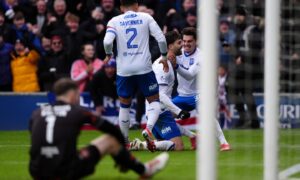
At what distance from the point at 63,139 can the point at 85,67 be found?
12.2m

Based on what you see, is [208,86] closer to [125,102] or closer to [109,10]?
[125,102]

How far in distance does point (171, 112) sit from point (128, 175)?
357 cm

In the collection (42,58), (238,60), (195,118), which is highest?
(238,60)

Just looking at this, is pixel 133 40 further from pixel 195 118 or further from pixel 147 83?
pixel 195 118

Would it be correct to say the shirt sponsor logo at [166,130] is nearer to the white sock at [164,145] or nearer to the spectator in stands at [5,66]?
the white sock at [164,145]

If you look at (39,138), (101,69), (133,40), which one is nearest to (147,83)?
(133,40)

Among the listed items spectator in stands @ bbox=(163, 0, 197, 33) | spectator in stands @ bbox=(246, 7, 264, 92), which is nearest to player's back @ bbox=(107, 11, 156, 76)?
spectator in stands @ bbox=(246, 7, 264, 92)

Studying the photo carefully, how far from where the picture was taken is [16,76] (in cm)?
2158

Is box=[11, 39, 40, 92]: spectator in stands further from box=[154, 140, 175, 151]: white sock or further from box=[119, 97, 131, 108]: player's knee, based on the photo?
box=[154, 140, 175, 151]: white sock

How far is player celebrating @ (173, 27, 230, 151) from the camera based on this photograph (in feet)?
48.5

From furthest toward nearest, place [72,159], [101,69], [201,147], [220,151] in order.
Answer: [101,69]
[220,151]
[72,159]
[201,147]

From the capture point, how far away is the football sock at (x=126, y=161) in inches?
395

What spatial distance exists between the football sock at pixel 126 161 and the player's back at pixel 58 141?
613 millimetres

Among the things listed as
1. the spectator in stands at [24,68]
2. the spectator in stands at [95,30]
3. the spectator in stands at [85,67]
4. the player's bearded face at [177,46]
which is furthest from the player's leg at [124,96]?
the spectator in stands at [95,30]
